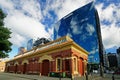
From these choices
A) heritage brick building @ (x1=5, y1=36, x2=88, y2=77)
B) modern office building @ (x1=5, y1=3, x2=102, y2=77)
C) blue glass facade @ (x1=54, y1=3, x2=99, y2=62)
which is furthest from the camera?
blue glass facade @ (x1=54, y1=3, x2=99, y2=62)

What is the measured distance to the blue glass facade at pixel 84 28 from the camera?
169 ft

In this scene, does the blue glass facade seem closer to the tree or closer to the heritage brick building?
the heritage brick building

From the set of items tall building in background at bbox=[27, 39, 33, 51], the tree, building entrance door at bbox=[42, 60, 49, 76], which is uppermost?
tall building in background at bbox=[27, 39, 33, 51]

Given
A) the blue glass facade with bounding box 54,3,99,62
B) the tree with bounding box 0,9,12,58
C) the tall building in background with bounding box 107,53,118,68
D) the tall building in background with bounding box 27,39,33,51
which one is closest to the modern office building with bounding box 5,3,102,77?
the blue glass facade with bounding box 54,3,99,62

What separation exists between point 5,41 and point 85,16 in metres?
43.9

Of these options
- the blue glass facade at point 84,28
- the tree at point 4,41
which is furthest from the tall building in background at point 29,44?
the tree at point 4,41

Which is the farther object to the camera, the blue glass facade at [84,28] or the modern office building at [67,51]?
the blue glass facade at [84,28]

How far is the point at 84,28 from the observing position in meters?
55.1

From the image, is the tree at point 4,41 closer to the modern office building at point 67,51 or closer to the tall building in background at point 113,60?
the modern office building at point 67,51

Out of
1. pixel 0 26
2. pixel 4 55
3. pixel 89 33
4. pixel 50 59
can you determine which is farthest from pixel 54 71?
pixel 89 33

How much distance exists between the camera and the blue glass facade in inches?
2026

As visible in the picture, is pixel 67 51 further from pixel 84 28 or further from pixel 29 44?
pixel 29 44

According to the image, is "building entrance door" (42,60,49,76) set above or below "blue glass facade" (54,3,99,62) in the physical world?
below

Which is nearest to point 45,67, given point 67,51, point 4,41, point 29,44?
point 67,51
